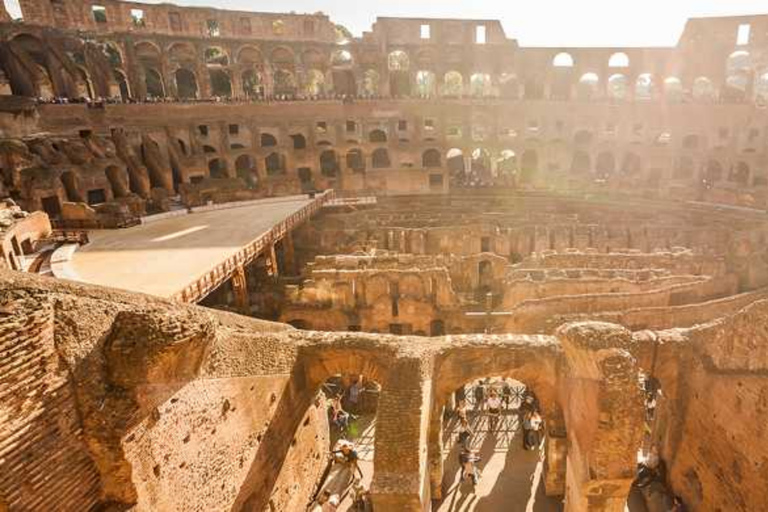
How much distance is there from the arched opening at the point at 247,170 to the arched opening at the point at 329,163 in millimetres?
5292

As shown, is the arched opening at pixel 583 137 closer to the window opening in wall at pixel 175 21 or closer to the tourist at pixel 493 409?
the tourist at pixel 493 409

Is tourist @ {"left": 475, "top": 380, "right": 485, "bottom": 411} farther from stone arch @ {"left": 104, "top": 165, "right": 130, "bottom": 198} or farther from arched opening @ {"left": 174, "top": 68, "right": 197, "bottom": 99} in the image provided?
arched opening @ {"left": 174, "top": 68, "right": 197, "bottom": 99}

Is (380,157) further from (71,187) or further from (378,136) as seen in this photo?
(71,187)

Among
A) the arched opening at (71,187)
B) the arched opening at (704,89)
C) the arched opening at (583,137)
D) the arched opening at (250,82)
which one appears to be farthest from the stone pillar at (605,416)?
the arched opening at (250,82)

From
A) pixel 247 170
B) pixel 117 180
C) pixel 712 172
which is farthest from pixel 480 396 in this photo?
pixel 712 172

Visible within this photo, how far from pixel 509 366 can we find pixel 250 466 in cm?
536

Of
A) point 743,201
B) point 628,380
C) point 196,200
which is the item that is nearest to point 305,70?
point 196,200

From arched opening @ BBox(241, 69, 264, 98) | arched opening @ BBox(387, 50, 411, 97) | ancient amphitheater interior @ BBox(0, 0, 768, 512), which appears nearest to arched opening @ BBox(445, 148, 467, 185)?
ancient amphitheater interior @ BBox(0, 0, 768, 512)

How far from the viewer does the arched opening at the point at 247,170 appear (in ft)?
105

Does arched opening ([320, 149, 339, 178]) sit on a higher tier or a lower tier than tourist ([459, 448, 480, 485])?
higher

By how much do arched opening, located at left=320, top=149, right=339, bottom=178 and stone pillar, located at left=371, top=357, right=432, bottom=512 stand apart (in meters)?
27.9

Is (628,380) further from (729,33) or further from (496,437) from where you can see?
(729,33)

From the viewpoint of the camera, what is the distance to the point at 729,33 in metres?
36.4

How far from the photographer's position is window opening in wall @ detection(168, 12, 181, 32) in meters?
35.7
